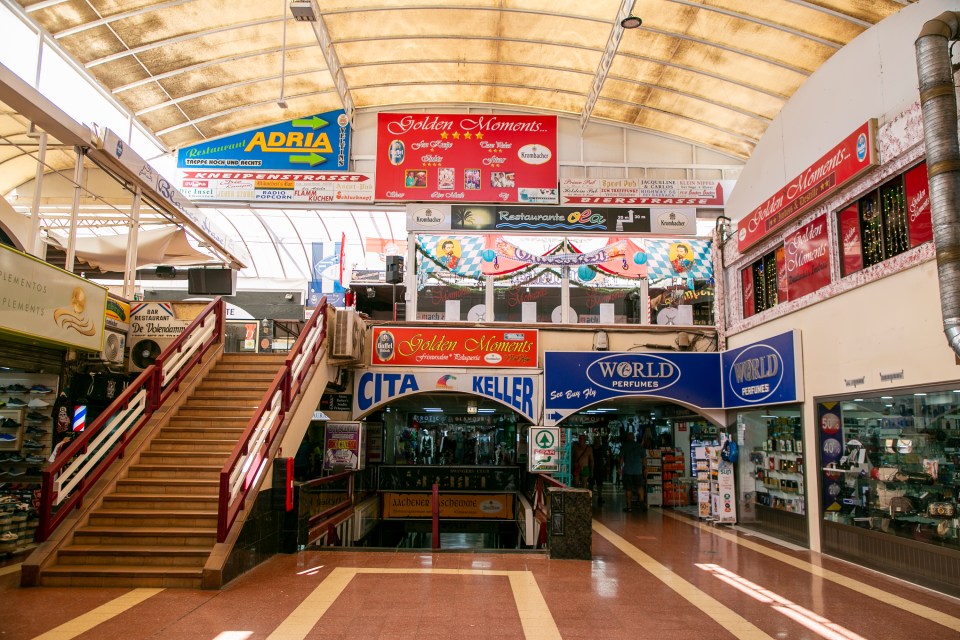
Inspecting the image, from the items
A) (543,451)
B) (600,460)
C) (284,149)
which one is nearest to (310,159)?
(284,149)

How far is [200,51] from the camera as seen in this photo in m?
14.6

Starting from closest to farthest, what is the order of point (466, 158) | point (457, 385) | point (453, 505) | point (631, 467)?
point (457, 385) < point (453, 505) < point (631, 467) < point (466, 158)

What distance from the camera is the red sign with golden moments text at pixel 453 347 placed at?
13.6 meters

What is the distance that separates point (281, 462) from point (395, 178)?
798 centimetres

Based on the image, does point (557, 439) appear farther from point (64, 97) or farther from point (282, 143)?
point (64, 97)

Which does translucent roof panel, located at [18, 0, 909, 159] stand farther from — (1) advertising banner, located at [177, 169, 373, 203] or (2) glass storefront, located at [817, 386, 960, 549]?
(2) glass storefront, located at [817, 386, 960, 549]

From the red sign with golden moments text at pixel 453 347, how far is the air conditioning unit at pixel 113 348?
177 inches

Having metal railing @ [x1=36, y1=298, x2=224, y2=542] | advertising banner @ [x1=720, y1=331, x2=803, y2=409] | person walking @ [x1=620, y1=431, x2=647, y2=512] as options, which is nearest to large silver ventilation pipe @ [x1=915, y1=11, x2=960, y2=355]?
advertising banner @ [x1=720, y1=331, x2=803, y2=409]

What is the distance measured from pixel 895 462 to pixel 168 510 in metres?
8.26

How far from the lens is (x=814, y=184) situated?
9.93 meters

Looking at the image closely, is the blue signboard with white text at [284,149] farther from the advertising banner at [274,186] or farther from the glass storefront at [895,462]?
the glass storefront at [895,462]

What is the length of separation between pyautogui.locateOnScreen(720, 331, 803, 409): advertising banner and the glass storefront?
32.3 inches

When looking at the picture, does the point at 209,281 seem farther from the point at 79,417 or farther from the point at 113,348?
the point at 79,417

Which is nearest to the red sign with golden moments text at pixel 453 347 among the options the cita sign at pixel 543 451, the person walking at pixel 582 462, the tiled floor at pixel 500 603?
the cita sign at pixel 543 451
